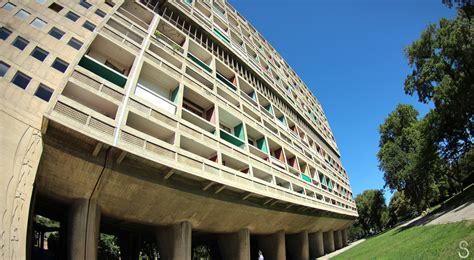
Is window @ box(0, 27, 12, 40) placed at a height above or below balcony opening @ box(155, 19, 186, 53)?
below

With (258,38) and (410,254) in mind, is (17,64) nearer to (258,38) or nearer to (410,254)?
(410,254)

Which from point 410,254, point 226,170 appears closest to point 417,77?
point 410,254

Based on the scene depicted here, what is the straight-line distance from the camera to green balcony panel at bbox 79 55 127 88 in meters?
13.3

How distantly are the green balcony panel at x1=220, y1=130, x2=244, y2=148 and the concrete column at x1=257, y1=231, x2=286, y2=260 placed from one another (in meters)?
10.9

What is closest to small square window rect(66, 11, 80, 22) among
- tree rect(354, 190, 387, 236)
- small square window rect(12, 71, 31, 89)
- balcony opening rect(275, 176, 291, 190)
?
small square window rect(12, 71, 31, 89)

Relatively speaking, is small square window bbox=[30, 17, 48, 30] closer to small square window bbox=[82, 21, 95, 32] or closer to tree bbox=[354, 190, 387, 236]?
small square window bbox=[82, 21, 95, 32]

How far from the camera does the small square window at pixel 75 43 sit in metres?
13.5

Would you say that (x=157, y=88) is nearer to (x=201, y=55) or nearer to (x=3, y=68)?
(x=201, y=55)

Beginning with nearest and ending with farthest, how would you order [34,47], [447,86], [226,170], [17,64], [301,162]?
[17,64] → [34,47] → [226,170] → [447,86] → [301,162]

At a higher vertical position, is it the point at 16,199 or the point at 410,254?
the point at 16,199

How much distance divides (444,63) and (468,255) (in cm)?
1770

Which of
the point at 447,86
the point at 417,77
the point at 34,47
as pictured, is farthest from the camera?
the point at 417,77

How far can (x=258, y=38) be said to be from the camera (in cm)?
3722

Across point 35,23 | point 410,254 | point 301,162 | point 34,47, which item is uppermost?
point 35,23
